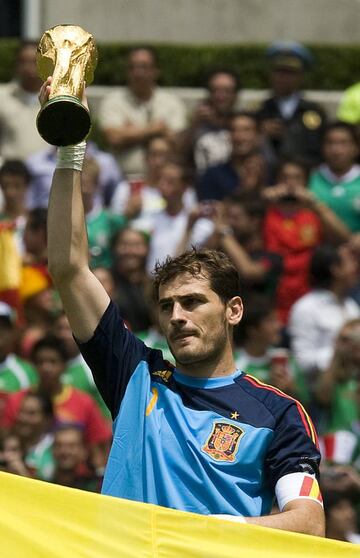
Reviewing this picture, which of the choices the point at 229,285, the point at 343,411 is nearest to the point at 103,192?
the point at 343,411

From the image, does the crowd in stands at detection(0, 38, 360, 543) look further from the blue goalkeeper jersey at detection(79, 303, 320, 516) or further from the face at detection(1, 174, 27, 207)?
the blue goalkeeper jersey at detection(79, 303, 320, 516)

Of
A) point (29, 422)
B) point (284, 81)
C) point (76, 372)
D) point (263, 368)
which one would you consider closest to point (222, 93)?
point (284, 81)

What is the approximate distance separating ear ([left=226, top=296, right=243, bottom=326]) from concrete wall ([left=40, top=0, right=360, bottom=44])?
11.3m

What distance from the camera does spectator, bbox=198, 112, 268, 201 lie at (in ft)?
39.4

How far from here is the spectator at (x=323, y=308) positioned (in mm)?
10422

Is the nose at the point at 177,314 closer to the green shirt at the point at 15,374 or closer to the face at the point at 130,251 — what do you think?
the green shirt at the point at 15,374

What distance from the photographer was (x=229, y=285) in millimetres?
5234

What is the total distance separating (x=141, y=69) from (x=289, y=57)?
1353 mm

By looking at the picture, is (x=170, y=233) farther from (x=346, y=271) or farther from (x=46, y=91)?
(x=46, y=91)

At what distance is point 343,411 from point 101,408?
5.22 ft

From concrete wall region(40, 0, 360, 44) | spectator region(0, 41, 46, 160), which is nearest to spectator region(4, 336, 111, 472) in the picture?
spectator region(0, 41, 46, 160)

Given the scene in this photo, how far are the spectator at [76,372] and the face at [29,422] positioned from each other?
0.51 m

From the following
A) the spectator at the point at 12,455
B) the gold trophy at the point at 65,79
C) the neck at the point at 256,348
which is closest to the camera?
the gold trophy at the point at 65,79

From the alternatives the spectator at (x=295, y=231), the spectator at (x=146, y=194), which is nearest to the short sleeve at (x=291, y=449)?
the spectator at (x=295, y=231)
